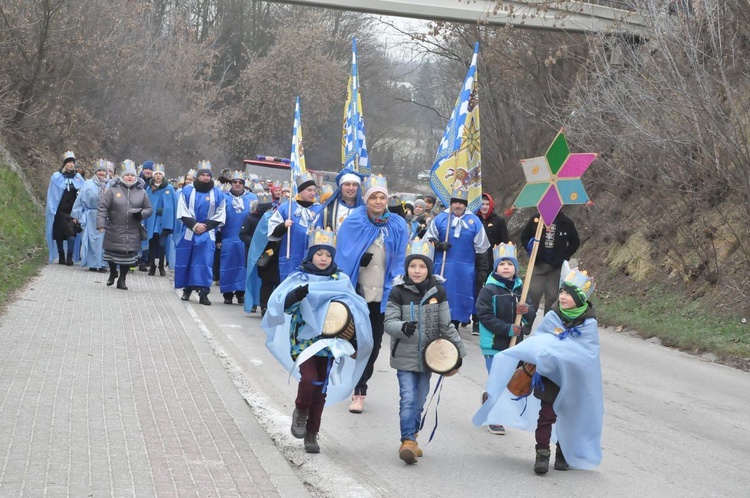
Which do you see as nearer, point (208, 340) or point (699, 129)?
point (208, 340)

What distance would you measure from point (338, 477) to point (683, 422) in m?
A: 4.11

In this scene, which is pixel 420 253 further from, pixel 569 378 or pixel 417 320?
pixel 569 378

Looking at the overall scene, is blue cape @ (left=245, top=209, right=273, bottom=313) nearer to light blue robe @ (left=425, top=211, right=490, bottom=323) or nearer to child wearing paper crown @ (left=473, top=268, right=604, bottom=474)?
light blue robe @ (left=425, top=211, right=490, bottom=323)

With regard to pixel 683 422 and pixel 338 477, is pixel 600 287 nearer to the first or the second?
pixel 683 422

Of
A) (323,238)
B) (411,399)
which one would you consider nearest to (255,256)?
(323,238)

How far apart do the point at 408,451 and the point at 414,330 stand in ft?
2.61

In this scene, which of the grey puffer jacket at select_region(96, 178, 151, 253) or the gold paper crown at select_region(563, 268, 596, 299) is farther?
the grey puffer jacket at select_region(96, 178, 151, 253)

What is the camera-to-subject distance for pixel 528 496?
274 inches

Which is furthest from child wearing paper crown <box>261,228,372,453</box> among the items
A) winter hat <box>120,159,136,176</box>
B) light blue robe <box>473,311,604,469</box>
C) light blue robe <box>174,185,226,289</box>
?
winter hat <box>120,159,136,176</box>

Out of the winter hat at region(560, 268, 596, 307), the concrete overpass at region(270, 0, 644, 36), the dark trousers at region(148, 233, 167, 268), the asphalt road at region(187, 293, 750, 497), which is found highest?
the concrete overpass at region(270, 0, 644, 36)

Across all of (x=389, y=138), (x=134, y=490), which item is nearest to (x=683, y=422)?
(x=134, y=490)

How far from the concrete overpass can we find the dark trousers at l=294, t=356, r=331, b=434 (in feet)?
55.6

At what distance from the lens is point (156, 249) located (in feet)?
72.7

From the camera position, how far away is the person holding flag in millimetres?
14320
